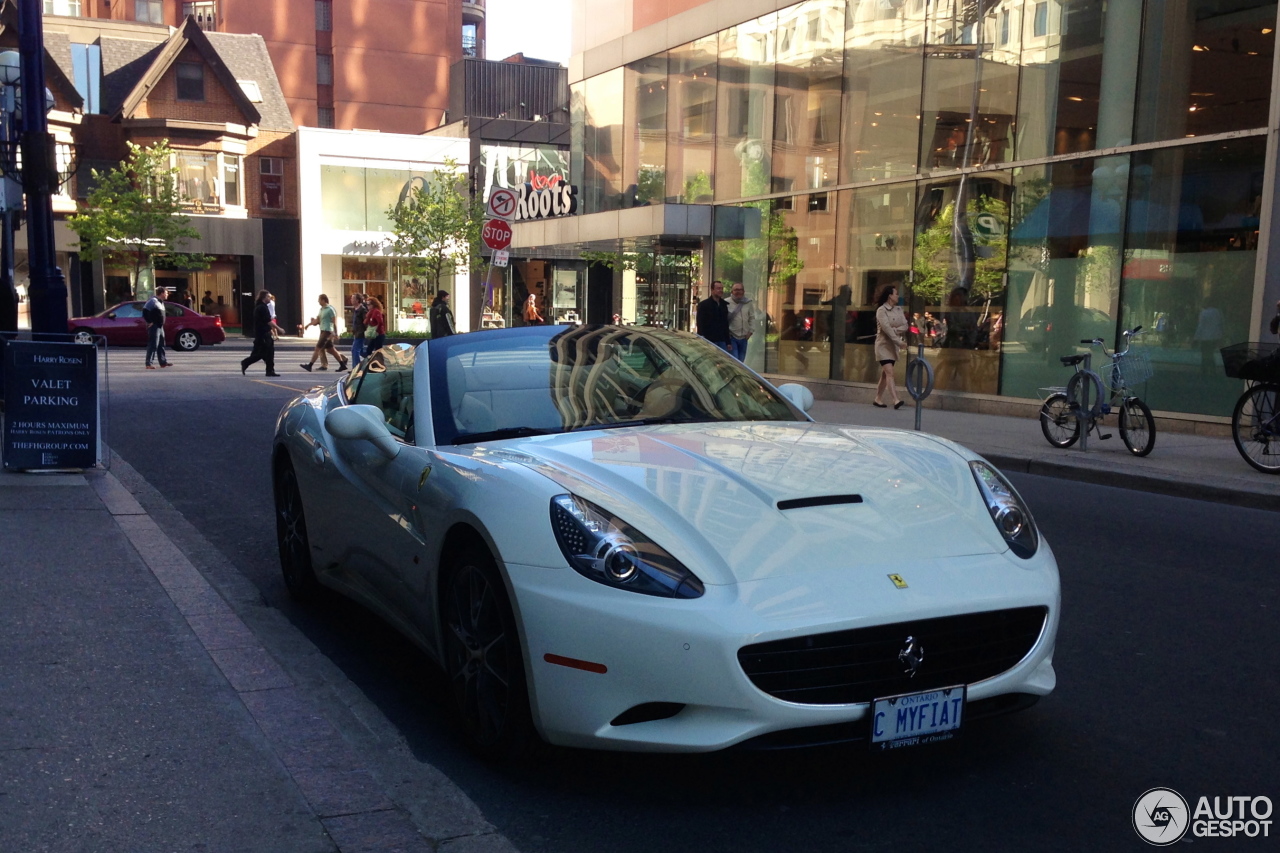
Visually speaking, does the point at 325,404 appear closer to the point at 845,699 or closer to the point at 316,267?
the point at 845,699

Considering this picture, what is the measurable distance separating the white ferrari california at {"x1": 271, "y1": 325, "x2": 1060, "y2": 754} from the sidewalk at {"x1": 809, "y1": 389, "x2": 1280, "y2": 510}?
3.94 m

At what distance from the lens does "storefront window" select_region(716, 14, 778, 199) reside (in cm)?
2247

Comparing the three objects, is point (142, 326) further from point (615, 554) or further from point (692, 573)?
point (692, 573)

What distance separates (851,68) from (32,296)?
14.2 metres

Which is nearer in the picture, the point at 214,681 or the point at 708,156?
the point at 214,681

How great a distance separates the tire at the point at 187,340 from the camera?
3591cm

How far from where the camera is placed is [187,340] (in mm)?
36000

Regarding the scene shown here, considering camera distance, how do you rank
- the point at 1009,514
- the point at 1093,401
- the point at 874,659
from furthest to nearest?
the point at 1093,401, the point at 1009,514, the point at 874,659

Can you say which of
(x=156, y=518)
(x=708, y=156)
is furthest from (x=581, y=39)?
(x=156, y=518)

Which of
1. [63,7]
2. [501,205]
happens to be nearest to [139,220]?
[501,205]

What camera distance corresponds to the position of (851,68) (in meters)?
20.5

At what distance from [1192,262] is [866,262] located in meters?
6.23

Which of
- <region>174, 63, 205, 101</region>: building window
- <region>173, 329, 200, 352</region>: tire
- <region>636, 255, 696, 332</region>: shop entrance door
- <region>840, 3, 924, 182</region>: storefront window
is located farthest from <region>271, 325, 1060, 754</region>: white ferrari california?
<region>174, 63, 205, 101</region>: building window

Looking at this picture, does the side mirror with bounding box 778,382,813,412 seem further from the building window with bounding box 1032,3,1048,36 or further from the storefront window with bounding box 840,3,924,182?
the storefront window with bounding box 840,3,924,182
